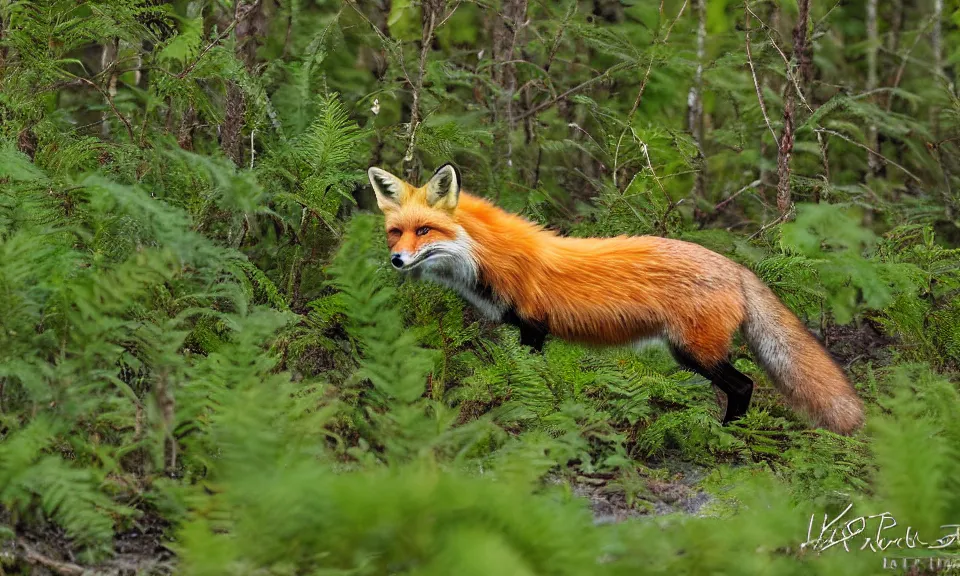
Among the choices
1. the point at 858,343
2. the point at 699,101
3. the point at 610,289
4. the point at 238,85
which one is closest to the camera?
the point at 610,289

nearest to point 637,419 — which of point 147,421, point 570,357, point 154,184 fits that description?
point 570,357

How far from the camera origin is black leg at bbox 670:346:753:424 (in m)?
5.19

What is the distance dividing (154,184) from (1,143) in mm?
828

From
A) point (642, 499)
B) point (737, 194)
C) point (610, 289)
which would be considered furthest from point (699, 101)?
point (642, 499)

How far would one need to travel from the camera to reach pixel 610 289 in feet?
17.4

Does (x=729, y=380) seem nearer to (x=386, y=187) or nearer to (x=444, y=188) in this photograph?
(x=444, y=188)

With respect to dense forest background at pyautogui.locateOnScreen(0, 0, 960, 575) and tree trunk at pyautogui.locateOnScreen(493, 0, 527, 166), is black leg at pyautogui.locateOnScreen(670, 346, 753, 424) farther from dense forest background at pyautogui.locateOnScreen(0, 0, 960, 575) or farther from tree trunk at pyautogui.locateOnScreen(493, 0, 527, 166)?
tree trunk at pyautogui.locateOnScreen(493, 0, 527, 166)

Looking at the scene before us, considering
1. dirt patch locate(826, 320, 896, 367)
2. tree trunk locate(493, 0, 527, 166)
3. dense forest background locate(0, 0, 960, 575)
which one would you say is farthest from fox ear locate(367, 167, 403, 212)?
dirt patch locate(826, 320, 896, 367)

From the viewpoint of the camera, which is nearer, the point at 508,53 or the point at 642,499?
the point at 642,499

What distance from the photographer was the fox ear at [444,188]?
5320 millimetres

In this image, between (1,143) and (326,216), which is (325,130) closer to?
(326,216)

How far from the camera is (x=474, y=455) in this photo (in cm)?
416

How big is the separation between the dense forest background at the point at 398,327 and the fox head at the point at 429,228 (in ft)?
0.62

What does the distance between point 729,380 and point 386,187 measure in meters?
2.35
